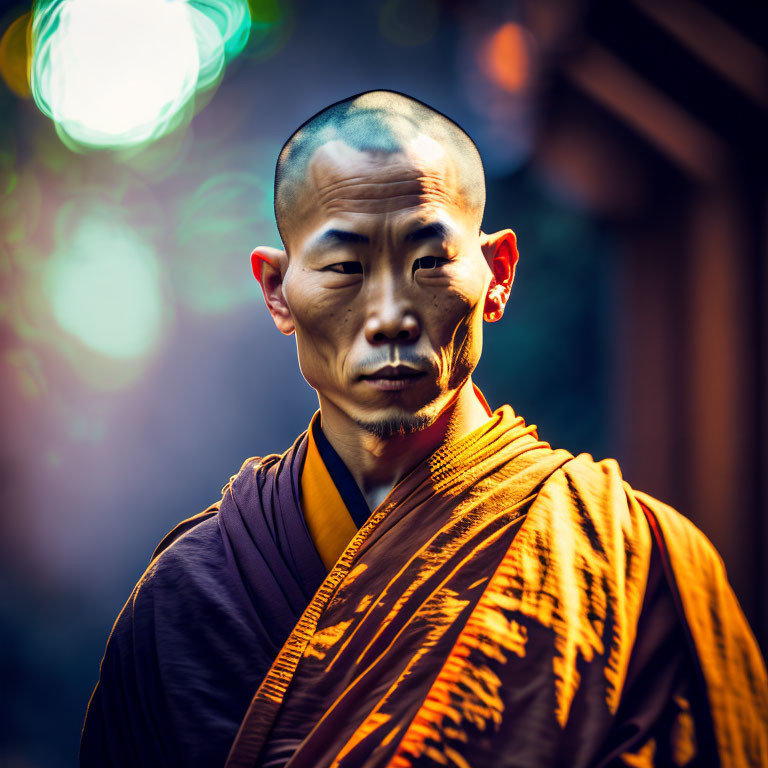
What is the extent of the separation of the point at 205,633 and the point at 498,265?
785 millimetres

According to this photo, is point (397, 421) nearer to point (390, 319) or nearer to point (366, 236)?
point (390, 319)

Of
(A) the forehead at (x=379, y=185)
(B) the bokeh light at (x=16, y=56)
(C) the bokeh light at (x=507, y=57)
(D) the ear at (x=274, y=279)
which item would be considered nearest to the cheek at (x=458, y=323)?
(A) the forehead at (x=379, y=185)

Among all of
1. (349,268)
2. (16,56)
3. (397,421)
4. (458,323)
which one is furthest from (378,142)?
(16,56)

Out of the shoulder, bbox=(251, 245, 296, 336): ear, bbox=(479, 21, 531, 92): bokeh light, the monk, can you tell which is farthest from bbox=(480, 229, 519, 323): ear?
bbox=(479, 21, 531, 92): bokeh light

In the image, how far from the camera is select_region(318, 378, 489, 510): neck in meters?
1.11

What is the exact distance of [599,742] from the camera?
889mm

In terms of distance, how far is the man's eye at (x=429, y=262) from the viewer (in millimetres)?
1035

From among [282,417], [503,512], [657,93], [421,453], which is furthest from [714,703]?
[657,93]

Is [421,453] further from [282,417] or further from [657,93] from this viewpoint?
[657,93]

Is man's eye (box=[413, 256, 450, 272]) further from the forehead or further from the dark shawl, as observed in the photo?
the dark shawl

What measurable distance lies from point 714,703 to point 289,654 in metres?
0.60

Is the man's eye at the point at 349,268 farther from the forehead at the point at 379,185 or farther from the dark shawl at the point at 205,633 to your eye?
the dark shawl at the point at 205,633

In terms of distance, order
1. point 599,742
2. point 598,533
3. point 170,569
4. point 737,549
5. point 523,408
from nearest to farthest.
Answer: point 599,742, point 598,533, point 170,569, point 737,549, point 523,408

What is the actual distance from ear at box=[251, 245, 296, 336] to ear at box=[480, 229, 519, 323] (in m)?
0.34
